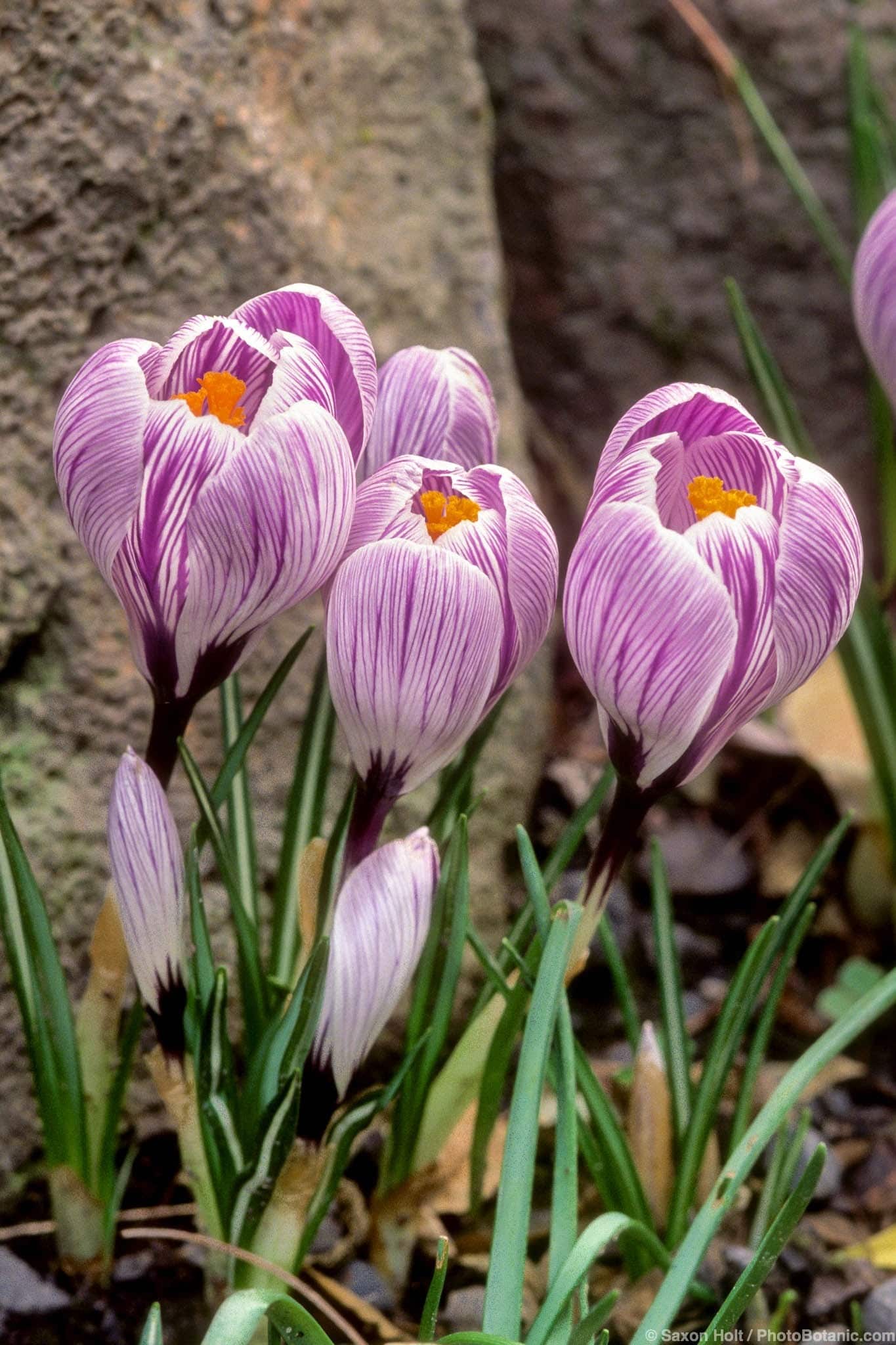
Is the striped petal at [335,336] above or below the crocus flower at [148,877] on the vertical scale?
above

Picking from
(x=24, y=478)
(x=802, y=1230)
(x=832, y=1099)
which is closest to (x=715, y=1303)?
(x=802, y=1230)

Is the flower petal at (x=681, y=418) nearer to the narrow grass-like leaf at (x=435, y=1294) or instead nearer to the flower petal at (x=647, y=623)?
the flower petal at (x=647, y=623)

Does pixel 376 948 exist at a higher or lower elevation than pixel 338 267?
lower

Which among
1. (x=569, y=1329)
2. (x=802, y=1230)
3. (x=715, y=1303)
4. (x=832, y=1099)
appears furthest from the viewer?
(x=832, y=1099)

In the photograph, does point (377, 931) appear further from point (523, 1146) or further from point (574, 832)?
point (574, 832)

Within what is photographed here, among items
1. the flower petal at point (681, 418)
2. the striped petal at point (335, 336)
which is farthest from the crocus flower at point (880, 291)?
the striped petal at point (335, 336)

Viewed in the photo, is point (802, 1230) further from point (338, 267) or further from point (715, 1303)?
point (338, 267)

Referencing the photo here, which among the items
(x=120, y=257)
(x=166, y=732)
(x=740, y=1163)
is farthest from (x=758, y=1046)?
(x=120, y=257)
